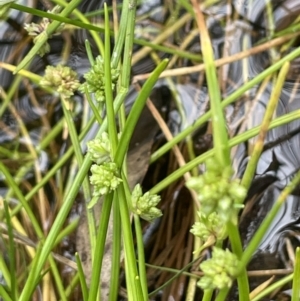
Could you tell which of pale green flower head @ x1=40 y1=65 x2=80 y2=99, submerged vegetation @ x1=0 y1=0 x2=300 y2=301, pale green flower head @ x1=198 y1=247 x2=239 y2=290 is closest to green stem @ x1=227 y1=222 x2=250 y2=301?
pale green flower head @ x1=198 y1=247 x2=239 y2=290

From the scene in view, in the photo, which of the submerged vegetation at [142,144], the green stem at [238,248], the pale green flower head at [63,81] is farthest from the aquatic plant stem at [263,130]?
the pale green flower head at [63,81]

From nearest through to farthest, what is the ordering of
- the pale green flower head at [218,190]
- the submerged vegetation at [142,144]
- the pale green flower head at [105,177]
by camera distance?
the pale green flower head at [218,190] < the pale green flower head at [105,177] < the submerged vegetation at [142,144]

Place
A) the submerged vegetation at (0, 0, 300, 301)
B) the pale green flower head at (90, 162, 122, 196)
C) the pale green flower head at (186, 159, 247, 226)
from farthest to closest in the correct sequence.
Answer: the submerged vegetation at (0, 0, 300, 301) < the pale green flower head at (90, 162, 122, 196) < the pale green flower head at (186, 159, 247, 226)

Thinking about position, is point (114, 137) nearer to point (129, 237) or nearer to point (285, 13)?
point (129, 237)

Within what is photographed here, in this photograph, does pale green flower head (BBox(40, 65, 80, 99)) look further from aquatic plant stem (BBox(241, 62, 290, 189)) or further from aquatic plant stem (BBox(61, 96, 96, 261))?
aquatic plant stem (BBox(241, 62, 290, 189))

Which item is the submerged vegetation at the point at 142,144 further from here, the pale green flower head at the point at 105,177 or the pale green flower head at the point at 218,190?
the pale green flower head at the point at 218,190

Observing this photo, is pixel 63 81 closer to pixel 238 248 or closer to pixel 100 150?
pixel 100 150

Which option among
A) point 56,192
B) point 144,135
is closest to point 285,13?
point 144,135

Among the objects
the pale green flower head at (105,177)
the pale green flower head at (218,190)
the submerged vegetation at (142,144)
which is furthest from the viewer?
the submerged vegetation at (142,144)
